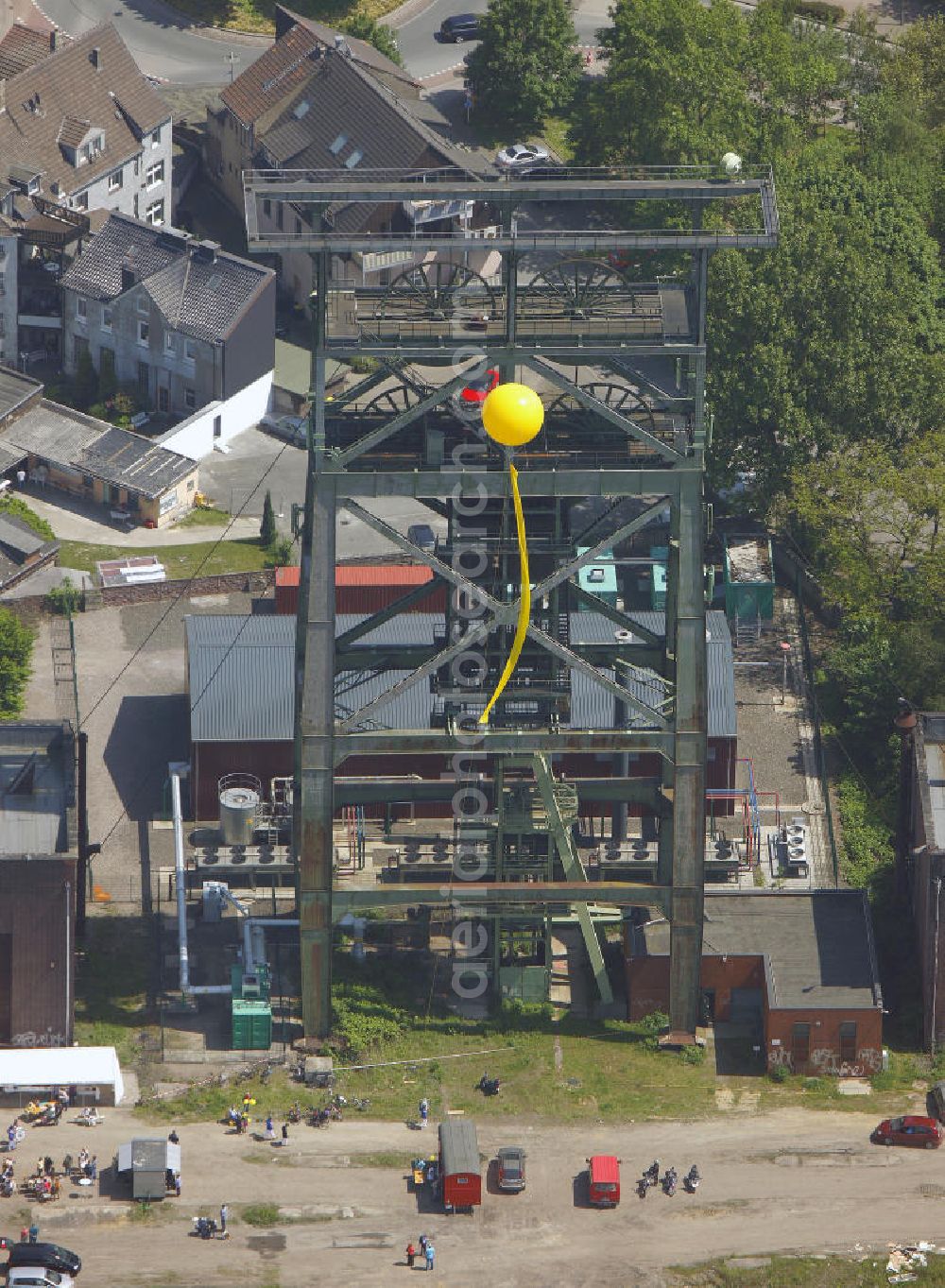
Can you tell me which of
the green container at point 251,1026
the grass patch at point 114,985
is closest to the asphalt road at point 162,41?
the grass patch at point 114,985

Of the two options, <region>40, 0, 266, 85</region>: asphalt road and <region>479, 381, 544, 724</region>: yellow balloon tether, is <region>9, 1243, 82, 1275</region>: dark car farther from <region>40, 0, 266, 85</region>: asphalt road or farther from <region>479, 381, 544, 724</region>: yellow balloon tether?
<region>40, 0, 266, 85</region>: asphalt road

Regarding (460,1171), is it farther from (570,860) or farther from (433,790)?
(433,790)

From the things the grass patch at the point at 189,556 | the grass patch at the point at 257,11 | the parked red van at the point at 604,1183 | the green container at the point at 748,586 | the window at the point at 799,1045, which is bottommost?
the parked red van at the point at 604,1183

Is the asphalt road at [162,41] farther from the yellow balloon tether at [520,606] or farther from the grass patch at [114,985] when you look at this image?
the yellow balloon tether at [520,606]

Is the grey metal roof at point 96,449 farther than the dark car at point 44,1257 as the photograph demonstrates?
Yes

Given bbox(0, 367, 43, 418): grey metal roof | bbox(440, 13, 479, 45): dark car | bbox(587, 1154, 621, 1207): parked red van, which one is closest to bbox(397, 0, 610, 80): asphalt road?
bbox(440, 13, 479, 45): dark car

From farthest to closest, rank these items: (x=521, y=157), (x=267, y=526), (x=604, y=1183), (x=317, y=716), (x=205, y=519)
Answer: (x=521, y=157)
(x=205, y=519)
(x=267, y=526)
(x=317, y=716)
(x=604, y=1183)

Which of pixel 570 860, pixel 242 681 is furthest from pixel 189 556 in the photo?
pixel 570 860
